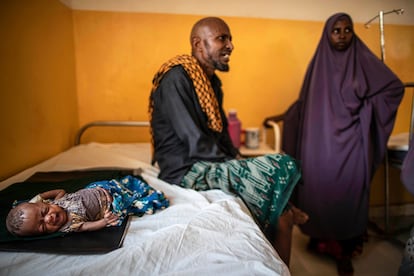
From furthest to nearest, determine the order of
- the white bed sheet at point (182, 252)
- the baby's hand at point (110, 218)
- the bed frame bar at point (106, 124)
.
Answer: the bed frame bar at point (106, 124), the baby's hand at point (110, 218), the white bed sheet at point (182, 252)

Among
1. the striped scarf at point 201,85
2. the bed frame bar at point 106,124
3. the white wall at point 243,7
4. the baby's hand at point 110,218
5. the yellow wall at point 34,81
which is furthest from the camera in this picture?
the bed frame bar at point 106,124

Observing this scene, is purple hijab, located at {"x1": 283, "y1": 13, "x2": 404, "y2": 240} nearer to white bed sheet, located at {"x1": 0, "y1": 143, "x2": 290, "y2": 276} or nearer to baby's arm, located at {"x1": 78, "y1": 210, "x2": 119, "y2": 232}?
white bed sheet, located at {"x1": 0, "y1": 143, "x2": 290, "y2": 276}

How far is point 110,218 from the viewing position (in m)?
0.65

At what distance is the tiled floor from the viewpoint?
1.32 meters

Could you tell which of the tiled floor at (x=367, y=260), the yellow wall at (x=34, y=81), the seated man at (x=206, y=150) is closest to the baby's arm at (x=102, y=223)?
the seated man at (x=206, y=150)

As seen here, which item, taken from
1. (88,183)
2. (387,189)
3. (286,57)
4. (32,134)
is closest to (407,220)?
(387,189)

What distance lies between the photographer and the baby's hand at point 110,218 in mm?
641

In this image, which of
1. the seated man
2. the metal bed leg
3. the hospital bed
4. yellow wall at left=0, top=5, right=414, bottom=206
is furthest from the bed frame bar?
the metal bed leg

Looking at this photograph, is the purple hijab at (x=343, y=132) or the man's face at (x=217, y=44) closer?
the man's face at (x=217, y=44)

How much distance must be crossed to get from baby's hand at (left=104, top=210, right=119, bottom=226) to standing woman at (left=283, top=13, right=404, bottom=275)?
1116 mm

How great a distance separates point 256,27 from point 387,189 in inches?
45.2

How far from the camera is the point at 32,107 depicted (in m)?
1.01

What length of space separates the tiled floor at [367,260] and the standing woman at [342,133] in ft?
0.17

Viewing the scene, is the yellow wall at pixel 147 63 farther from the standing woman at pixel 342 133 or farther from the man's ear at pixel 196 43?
the man's ear at pixel 196 43
